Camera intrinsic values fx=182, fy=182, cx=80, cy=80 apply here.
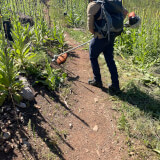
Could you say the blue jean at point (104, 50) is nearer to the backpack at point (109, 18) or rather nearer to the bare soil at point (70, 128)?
the backpack at point (109, 18)

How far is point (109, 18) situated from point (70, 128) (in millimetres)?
2251

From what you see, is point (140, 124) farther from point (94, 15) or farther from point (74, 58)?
point (74, 58)

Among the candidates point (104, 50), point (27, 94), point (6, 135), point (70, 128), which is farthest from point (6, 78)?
point (104, 50)

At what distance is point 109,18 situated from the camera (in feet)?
11.7

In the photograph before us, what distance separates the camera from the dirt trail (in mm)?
3016

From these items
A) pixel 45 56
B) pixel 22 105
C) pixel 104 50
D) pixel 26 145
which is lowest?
pixel 26 145

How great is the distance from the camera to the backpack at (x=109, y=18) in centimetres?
356

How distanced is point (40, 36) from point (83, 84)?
2.51 metres

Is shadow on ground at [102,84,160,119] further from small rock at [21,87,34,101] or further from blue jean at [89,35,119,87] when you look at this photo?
small rock at [21,87,34,101]

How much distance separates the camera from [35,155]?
2824mm

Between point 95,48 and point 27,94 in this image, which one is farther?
point 95,48

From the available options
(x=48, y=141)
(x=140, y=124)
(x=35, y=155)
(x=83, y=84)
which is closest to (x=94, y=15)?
(x=83, y=84)

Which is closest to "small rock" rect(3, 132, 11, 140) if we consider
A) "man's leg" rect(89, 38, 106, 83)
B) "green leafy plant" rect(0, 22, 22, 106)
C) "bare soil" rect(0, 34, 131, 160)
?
"bare soil" rect(0, 34, 131, 160)

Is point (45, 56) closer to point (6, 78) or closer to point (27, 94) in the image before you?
point (27, 94)
